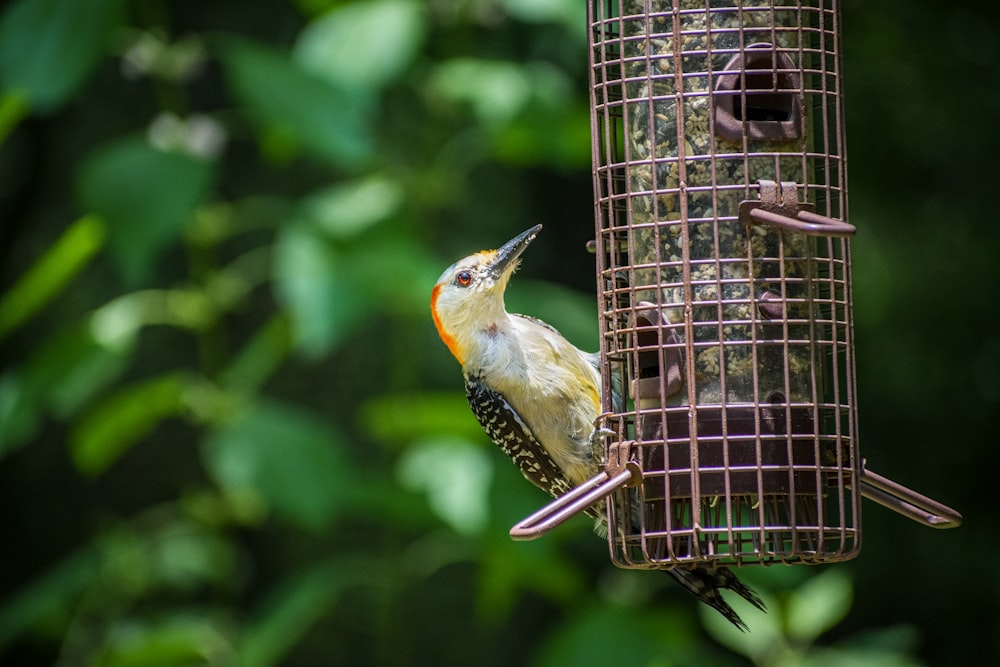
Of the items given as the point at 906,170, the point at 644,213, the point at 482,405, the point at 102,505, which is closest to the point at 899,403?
the point at 906,170

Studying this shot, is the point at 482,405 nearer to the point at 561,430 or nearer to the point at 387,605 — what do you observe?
the point at 561,430

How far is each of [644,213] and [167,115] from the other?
11.8 ft

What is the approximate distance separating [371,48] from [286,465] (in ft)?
7.23

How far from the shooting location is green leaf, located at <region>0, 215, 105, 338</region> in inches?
285

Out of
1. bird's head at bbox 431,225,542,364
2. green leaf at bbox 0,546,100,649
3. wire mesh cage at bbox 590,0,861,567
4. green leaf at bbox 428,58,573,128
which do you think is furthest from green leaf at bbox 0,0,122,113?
wire mesh cage at bbox 590,0,861,567

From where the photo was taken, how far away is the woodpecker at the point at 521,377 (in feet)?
21.0

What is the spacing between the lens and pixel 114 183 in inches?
281

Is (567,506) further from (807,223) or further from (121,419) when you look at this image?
(121,419)

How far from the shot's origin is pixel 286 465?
23.2 ft

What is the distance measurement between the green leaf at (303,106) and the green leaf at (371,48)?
153mm

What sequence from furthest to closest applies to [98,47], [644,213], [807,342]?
[98,47], [644,213], [807,342]

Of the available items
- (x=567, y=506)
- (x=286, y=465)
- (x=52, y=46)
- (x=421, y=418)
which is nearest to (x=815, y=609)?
Result: (x=421, y=418)

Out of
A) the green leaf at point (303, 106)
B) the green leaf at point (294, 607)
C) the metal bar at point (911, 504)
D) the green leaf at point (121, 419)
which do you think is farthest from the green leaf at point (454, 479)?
the metal bar at point (911, 504)

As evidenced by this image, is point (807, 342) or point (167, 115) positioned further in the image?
point (167, 115)
